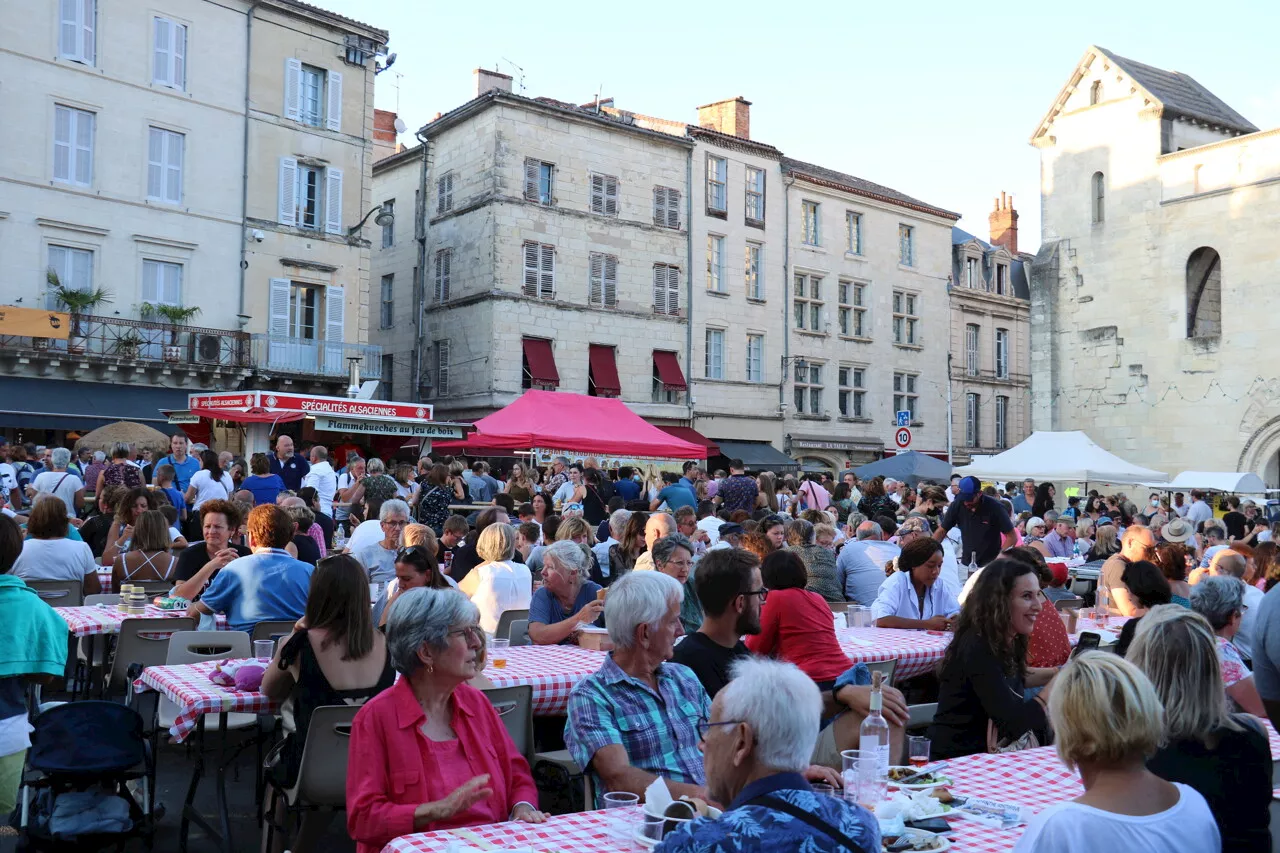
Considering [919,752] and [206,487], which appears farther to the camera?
[206,487]

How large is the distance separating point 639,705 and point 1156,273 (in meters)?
27.1

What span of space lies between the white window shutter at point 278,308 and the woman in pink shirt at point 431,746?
2351 cm

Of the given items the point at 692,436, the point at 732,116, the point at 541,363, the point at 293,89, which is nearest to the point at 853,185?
the point at 732,116

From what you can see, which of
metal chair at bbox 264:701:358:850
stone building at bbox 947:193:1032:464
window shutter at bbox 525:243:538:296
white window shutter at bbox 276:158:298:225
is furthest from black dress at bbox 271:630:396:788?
stone building at bbox 947:193:1032:464

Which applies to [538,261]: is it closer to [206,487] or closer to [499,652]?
[206,487]

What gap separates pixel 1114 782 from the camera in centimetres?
264

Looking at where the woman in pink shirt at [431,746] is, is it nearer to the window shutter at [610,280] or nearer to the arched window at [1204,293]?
the window shutter at [610,280]

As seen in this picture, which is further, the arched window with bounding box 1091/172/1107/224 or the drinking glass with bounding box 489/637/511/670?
the arched window with bounding box 1091/172/1107/224

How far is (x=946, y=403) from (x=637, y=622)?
35.2 metres

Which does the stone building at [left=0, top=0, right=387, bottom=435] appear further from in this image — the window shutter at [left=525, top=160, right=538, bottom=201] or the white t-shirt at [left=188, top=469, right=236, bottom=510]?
the white t-shirt at [left=188, top=469, right=236, bottom=510]

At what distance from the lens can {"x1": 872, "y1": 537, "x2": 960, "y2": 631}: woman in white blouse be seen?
7367mm

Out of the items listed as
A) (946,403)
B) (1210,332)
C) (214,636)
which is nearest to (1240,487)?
(1210,332)

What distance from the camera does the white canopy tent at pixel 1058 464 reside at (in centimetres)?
1855

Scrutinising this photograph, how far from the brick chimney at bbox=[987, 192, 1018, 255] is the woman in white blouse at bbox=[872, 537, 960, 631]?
126 feet
